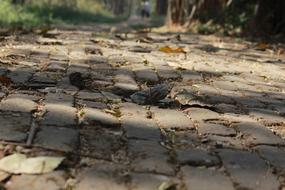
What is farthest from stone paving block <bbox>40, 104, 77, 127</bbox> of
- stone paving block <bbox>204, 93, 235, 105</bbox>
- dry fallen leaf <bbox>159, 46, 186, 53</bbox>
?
dry fallen leaf <bbox>159, 46, 186, 53</bbox>

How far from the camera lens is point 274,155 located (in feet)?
9.54

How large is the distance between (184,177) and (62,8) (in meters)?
18.5

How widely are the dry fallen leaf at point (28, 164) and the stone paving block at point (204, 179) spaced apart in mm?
587

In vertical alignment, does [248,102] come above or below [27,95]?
below

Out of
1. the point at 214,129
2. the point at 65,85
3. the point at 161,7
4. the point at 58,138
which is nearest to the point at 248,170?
the point at 214,129

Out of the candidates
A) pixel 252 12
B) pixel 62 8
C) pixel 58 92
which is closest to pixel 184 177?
pixel 58 92

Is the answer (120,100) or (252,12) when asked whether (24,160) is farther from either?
(252,12)

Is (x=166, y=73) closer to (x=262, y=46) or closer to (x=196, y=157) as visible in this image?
(x=196, y=157)

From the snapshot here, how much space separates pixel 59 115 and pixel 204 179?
1080 mm

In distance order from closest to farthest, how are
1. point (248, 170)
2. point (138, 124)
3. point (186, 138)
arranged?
point (248, 170)
point (186, 138)
point (138, 124)

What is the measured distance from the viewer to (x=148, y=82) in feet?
14.9

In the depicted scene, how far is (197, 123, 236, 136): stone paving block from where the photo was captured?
3.21 m

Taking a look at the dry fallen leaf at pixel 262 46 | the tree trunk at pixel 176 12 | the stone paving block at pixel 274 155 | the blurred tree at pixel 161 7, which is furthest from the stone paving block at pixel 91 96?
the blurred tree at pixel 161 7

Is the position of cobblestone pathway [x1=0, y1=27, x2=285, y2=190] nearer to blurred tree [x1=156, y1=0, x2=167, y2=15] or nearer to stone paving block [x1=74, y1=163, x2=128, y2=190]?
stone paving block [x1=74, y1=163, x2=128, y2=190]
